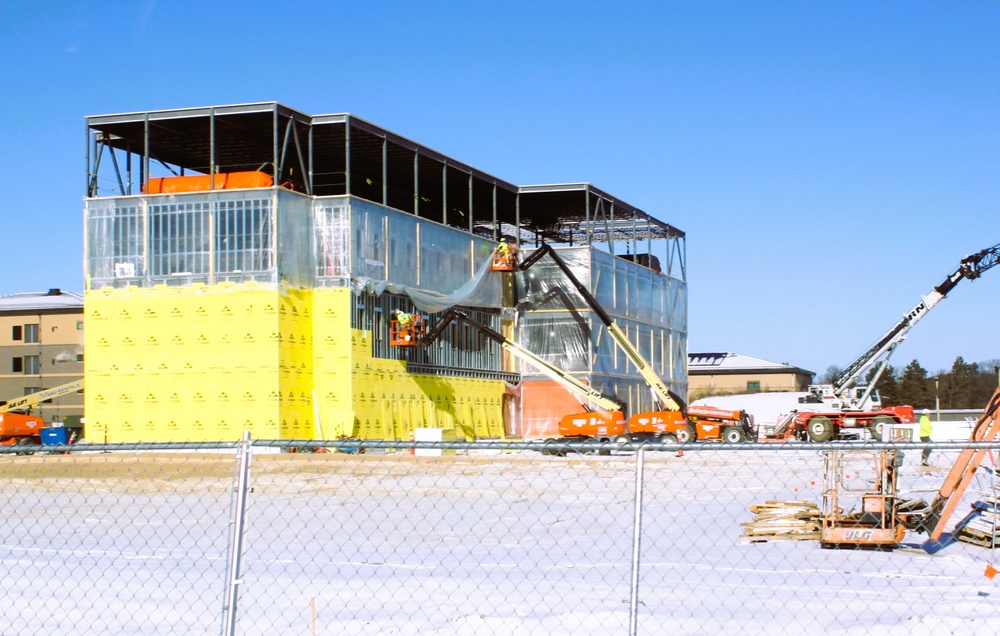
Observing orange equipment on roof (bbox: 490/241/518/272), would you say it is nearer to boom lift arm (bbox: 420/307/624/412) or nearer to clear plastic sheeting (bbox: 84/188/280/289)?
boom lift arm (bbox: 420/307/624/412)

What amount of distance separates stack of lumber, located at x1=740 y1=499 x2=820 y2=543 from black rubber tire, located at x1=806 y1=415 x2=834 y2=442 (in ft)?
133

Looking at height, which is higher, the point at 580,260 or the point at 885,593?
the point at 580,260

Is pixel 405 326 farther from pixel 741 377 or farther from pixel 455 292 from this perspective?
pixel 741 377

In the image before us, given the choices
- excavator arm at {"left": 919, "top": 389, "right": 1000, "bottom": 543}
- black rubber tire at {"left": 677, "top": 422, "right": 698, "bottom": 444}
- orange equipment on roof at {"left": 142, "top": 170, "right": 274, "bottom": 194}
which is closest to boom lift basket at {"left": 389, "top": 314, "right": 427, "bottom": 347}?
orange equipment on roof at {"left": 142, "top": 170, "right": 274, "bottom": 194}

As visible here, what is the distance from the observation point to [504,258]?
199 feet

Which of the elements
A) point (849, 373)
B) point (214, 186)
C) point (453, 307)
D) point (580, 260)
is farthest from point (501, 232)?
point (214, 186)

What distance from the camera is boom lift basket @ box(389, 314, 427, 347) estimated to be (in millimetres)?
52688

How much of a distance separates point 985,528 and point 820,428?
1655 inches

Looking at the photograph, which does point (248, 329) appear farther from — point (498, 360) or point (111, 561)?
point (111, 561)

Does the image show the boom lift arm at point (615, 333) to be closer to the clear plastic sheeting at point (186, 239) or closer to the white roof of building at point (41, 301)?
the clear plastic sheeting at point (186, 239)

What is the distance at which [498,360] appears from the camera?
64812 millimetres

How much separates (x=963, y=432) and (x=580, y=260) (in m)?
21.9

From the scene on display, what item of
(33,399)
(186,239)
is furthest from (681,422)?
(33,399)

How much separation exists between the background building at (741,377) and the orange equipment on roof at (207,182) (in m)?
89.5
